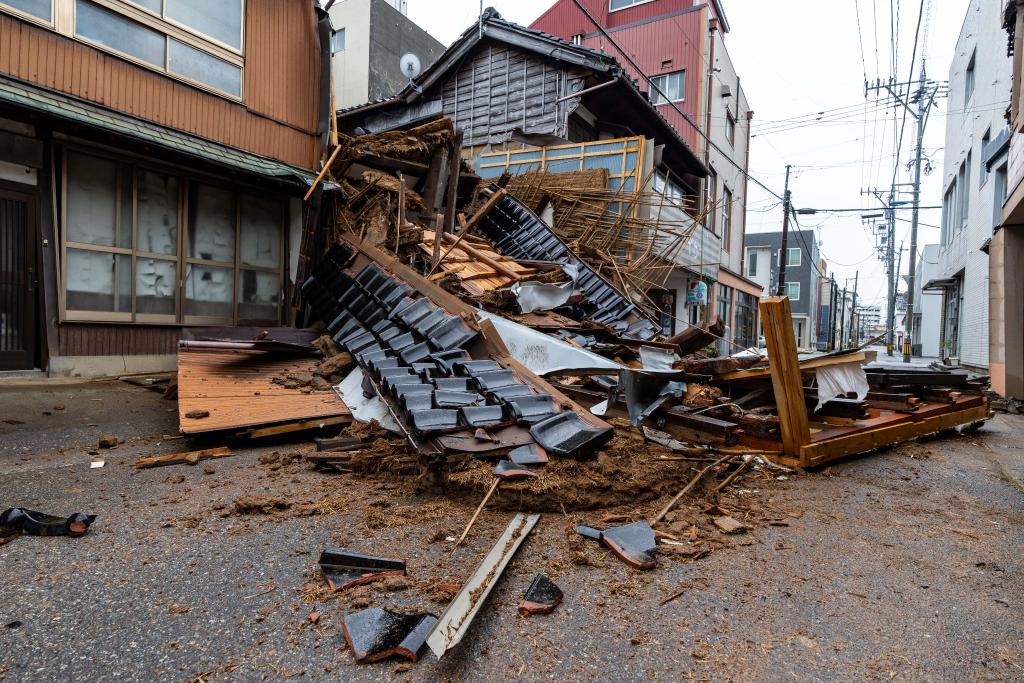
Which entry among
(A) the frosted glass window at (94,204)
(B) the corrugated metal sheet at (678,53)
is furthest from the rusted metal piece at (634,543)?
(B) the corrugated metal sheet at (678,53)

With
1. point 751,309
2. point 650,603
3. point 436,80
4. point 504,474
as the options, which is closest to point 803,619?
point 650,603

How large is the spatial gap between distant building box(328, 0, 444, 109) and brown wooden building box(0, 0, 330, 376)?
45.5ft

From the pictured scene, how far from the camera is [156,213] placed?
6.74 meters

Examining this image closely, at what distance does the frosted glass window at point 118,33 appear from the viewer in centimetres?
596

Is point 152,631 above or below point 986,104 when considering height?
below

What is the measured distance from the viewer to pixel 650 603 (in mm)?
2141

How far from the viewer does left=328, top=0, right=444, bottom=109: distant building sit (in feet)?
67.6

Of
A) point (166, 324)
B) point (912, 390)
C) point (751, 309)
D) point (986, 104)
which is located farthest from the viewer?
point (751, 309)

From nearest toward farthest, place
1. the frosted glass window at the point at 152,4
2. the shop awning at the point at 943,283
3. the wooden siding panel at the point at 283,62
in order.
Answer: the frosted glass window at the point at 152,4 < the wooden siding panel at the point at 283,62 < the shop awning at the point at 943,283

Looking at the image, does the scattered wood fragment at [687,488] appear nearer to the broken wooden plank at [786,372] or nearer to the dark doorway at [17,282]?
the broken wooden plank at [786,372]

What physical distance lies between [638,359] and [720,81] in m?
18.5

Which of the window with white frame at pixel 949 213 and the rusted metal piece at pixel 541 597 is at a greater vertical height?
the window with white frame at pixel 949 213

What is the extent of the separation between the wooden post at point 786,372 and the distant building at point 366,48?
20539mm

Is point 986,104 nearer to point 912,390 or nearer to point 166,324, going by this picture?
point 912,390
